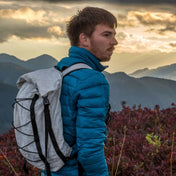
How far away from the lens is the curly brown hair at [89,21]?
2.75 m

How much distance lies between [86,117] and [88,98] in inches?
6.8

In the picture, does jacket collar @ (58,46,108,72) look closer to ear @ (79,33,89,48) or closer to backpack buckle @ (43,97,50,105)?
ear @ (79,33,89,48)

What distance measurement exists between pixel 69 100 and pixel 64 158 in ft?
1.83

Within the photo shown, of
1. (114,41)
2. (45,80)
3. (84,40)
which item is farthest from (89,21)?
(45,80)

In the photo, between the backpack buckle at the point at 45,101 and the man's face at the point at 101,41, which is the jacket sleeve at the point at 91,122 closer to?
the backpack buckle at the point at 45,101

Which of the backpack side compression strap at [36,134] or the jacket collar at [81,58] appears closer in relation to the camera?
the backpack side compression strap at [36,134]

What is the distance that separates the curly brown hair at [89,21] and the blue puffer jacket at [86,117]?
1.92 ft

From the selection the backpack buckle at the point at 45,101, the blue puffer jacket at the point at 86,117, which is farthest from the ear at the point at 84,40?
the backpack buckle at the point at 45,101

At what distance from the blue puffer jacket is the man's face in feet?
1.21

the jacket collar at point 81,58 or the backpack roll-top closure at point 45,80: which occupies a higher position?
the jacket collar at point 81,58

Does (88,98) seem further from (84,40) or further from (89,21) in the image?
(89,21)

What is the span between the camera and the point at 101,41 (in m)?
2.70

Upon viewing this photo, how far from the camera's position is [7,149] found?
6.92 meters

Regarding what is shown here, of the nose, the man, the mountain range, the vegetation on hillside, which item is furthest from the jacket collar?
the mountain range
